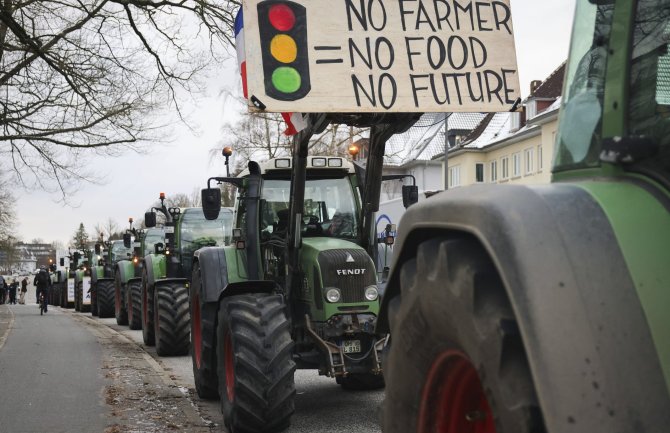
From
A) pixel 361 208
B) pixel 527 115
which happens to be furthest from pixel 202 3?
pixel 527 115

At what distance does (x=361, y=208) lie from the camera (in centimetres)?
802

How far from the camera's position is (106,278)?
26.0 m

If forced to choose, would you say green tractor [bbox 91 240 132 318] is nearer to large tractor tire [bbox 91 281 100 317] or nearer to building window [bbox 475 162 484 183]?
large tractor tire [bbox 91 281 100 317]

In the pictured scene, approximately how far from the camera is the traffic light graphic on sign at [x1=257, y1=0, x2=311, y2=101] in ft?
14.5

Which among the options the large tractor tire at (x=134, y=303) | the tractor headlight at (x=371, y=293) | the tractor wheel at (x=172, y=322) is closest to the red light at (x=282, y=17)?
the tractor headlight at (x=371, y=293)

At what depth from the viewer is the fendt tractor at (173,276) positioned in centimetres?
1300

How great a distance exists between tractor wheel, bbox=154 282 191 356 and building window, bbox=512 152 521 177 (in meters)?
39.8

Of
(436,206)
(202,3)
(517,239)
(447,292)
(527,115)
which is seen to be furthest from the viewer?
(527,115)

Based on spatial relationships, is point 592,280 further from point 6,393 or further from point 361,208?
point 6,393

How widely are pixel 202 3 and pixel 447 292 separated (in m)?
12.8

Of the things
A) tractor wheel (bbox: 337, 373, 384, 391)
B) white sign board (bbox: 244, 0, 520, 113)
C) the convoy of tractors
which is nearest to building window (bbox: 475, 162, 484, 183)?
tractor wheel (bbox: 337, 373, 384, 391)

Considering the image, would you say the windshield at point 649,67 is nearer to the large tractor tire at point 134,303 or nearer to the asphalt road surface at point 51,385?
the asphalt road surface at point 51,385

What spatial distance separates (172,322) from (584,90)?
36.6 ft

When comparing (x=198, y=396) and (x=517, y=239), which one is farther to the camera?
(x=198, y=396)
